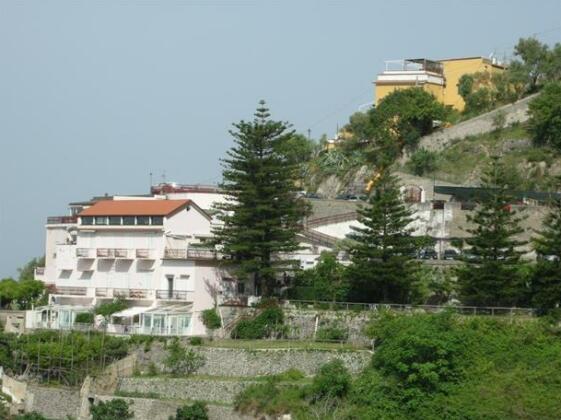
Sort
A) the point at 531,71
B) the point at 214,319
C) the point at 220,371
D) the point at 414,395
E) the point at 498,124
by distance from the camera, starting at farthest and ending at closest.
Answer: the point at 531,71 < the point at 498,124 < the point at 214,319 < the point at 220,371 < the point at 414,395

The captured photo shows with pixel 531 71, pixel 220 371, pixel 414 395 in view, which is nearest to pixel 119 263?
pixel 220 371

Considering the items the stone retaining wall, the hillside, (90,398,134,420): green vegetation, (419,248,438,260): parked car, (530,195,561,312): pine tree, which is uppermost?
the hillside

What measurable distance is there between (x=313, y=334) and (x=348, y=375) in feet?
13.4

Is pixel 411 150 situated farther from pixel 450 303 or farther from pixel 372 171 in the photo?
pixel 450 303

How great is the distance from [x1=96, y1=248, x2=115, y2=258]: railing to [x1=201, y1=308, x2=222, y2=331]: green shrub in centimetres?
455

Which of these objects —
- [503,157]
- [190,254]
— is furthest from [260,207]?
[503,157]

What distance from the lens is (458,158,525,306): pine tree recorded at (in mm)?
33000

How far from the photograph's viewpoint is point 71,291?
41344 mm

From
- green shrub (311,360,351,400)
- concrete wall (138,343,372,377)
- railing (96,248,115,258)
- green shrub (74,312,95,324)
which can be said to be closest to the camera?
green shrub (311,360,351,400)

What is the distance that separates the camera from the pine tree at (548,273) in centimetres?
3203

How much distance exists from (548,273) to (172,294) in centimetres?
1154

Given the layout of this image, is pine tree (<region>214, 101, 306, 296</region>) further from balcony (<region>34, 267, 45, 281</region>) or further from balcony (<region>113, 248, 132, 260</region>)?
balcony (<region>34, 267, 45, 281</region>)

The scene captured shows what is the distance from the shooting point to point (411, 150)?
173ft

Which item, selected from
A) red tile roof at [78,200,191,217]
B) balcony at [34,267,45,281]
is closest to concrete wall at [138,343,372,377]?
red tile roof at [78,200,191,217]
